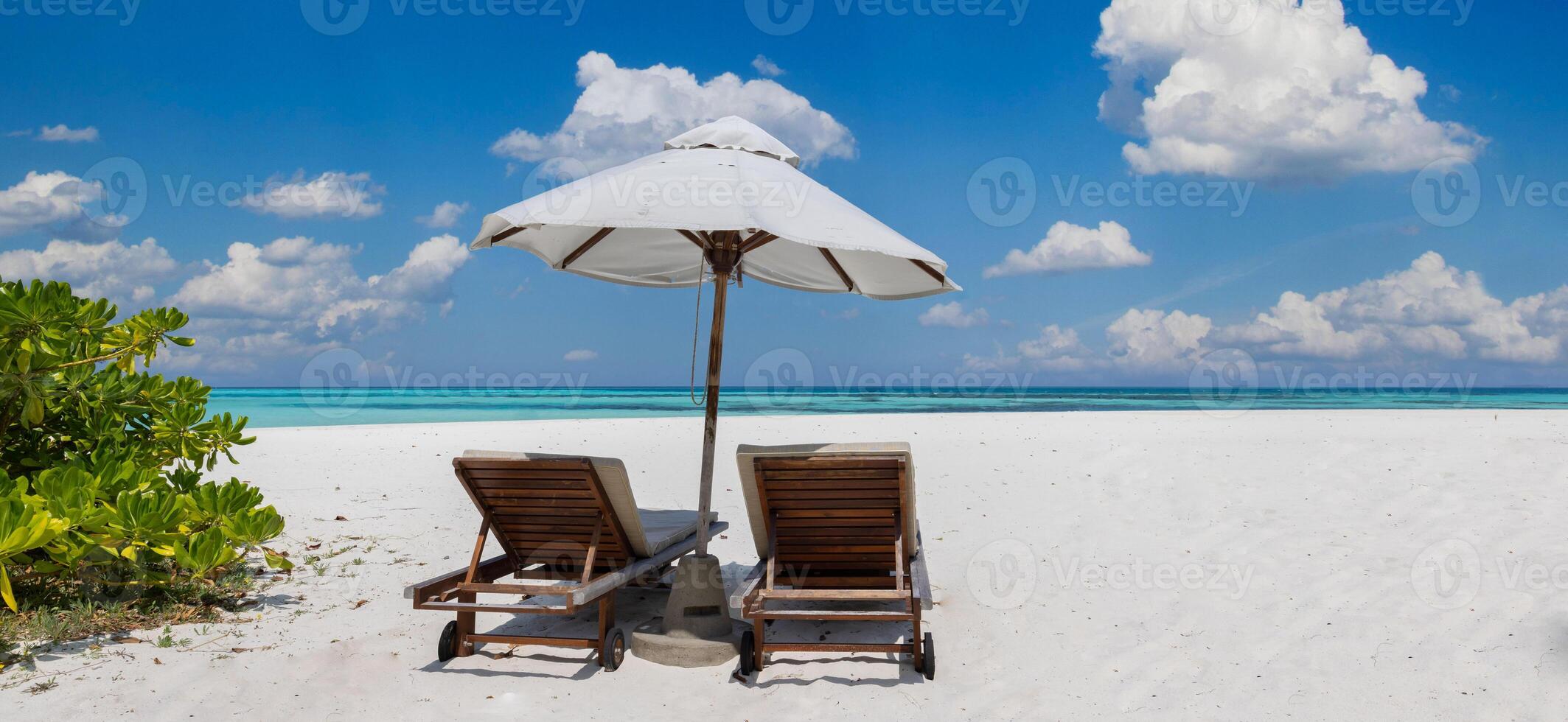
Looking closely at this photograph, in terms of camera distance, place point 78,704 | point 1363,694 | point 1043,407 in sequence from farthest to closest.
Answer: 1. point 1043,407
2. point 1363,694
3. point 78,704

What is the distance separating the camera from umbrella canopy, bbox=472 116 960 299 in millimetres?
3646

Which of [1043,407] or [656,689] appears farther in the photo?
[1043,407]

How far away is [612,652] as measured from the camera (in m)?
4.04

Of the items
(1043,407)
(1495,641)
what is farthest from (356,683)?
(1043,407)

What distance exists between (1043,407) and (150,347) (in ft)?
114

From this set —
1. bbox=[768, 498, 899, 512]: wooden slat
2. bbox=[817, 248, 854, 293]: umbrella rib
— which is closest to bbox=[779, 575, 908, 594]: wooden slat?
bbox=[768, 498, 899, 512]: wooden slat

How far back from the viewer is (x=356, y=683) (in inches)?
148

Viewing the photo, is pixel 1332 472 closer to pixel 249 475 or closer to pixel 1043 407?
pixel 249 475

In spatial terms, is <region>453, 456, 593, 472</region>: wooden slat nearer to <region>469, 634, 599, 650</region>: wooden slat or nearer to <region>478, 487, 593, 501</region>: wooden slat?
<region>478, 487, 593, 501</region>: wooden slat

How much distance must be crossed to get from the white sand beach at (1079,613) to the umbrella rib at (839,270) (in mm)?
2023

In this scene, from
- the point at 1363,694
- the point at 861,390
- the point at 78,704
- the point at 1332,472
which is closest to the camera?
the point at 78,704

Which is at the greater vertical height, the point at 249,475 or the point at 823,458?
→ the point at 823,458

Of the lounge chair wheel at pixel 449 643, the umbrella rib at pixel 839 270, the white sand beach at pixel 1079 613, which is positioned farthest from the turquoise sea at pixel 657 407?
the lounge chair wheel at pixel 449 643

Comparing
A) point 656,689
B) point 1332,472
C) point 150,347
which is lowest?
point 656,689
